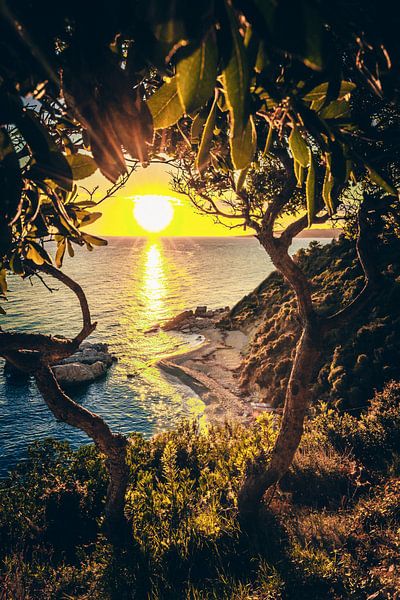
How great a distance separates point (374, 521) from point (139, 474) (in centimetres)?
513

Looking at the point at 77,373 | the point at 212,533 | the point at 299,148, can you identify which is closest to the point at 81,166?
the point at 299,148

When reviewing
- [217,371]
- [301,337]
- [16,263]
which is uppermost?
[16,263]

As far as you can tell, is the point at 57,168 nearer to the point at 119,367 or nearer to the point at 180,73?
the point at 180,73

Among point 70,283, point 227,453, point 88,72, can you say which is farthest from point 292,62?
point 227,453

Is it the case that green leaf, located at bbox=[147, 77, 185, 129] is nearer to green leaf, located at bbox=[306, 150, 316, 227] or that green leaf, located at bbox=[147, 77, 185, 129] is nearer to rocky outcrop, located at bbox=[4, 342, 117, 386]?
green leaf, located at bbox=[306, 150, 316, 227]

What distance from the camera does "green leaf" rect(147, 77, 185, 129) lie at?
1.03m

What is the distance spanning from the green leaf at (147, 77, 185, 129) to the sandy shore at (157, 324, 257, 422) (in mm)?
19295

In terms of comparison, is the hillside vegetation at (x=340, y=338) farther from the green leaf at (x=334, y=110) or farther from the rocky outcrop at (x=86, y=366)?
the green leaf at (x=334, y=110)

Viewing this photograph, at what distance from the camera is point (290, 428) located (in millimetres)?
6578

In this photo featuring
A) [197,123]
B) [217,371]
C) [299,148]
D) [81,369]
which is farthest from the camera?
[81,369]

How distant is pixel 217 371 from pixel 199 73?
2872 centimetres

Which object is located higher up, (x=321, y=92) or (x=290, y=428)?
(x=321, y=92)

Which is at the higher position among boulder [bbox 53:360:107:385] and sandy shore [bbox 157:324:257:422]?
sandy shore [bbox 157:324:257:422]

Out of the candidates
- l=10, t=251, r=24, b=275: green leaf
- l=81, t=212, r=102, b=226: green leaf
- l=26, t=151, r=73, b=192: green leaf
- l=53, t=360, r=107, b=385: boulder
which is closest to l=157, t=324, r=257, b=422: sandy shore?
l=53, t=360, r=107, b=385: boulder
